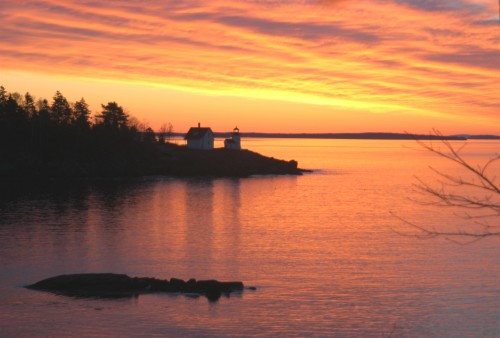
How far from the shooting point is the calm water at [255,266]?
27.1 meters

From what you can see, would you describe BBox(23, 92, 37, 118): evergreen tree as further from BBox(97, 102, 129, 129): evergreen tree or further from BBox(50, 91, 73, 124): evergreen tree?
BBox(97, 102, 129, 129): evergreen tree

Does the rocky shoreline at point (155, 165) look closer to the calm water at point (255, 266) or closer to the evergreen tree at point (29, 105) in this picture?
the evergreen tree at point (29, 105)

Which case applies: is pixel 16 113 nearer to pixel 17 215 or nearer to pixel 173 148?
pixel 173 148

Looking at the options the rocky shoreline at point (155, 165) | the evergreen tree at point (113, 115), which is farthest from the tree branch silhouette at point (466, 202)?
the evergreen tree at point (113, 115)

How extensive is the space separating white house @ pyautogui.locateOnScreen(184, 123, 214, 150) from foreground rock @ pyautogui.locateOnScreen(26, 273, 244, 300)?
98.8 m

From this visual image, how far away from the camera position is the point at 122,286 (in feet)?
103

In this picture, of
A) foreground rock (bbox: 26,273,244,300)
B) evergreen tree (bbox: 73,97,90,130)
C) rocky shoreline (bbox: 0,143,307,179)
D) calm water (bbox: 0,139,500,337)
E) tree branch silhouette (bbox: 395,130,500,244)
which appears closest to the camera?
tree branch silhouette (bbox: 395,130,500,244)

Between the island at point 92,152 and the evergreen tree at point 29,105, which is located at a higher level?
the evergreen tree at point 29,105

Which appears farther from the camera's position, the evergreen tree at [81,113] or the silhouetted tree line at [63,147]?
the evergreen tree at [81,113]

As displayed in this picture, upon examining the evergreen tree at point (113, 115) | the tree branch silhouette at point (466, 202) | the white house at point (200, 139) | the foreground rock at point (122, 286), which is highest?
the evergreen tree at point (113, 115)

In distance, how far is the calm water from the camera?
27.1 metres

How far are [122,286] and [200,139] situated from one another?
99.5 m

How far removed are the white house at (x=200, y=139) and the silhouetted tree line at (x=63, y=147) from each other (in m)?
8.96

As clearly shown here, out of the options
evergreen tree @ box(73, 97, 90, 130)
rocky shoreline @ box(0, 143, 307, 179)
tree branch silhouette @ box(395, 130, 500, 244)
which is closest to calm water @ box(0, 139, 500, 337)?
tree branch silhouette @ box(395, 130, 500, 244)
